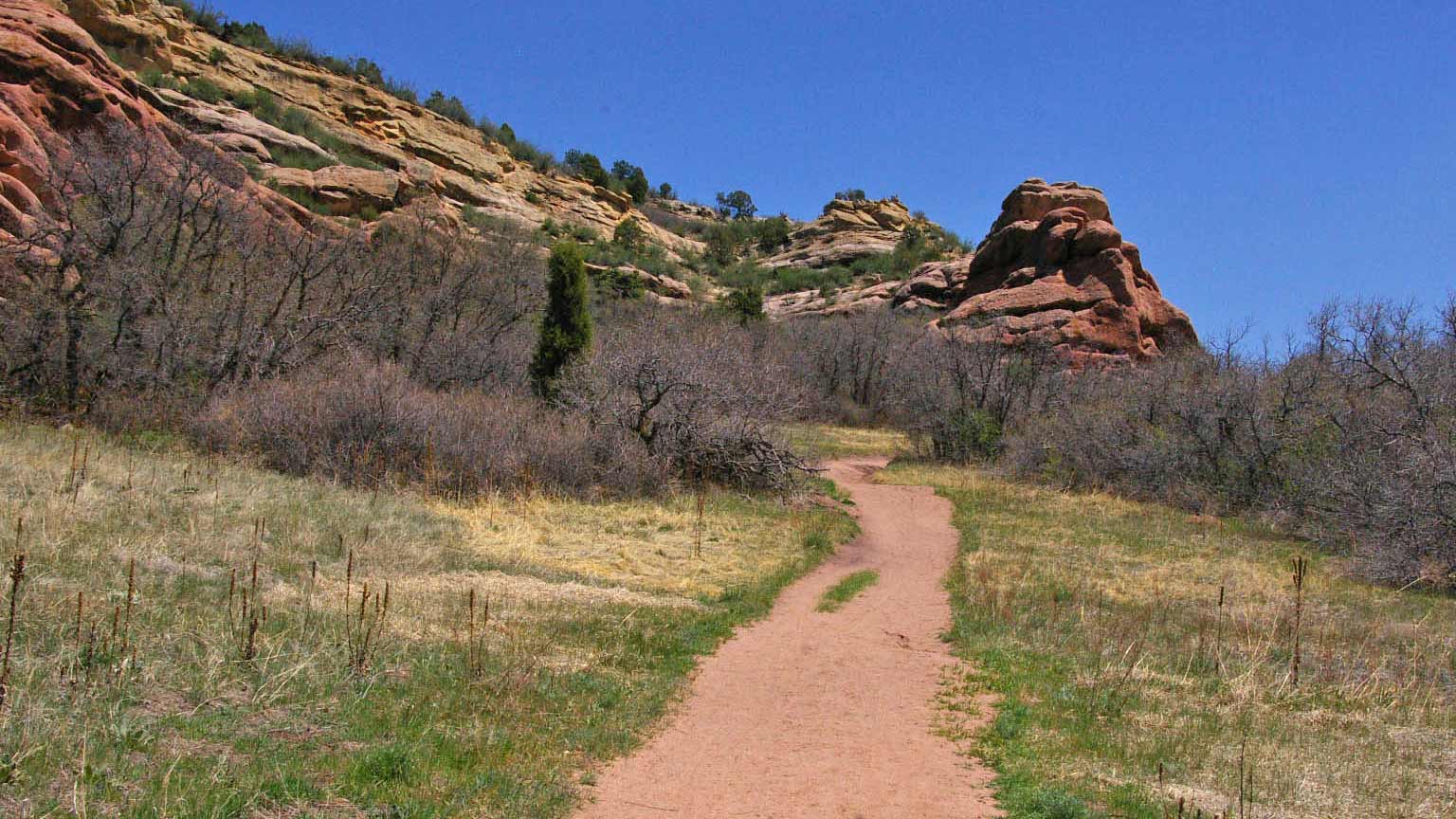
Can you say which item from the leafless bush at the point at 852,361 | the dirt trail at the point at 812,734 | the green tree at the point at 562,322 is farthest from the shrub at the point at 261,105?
the dirt trail at the point at 812,734

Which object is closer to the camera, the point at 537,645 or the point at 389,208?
the point at 537,645

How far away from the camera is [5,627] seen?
5676 millimetres

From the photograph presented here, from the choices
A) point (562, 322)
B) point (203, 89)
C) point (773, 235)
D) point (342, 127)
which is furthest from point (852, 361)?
point (773, 235)

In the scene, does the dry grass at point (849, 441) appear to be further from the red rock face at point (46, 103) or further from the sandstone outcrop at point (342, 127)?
the sandstone outcrop at point (342, 127)

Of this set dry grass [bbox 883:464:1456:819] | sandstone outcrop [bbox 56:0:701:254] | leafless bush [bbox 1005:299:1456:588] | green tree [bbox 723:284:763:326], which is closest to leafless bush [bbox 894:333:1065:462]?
leafless bush [bbox 1005:299:1456:588]

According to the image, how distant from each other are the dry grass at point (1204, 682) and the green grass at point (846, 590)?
122cm

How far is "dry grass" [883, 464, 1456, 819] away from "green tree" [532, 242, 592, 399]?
1097 cm

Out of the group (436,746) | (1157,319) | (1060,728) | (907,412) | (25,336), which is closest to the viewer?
(436,746)

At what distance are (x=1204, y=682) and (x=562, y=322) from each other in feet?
55.5

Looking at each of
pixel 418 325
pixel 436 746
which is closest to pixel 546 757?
pixel 436 746

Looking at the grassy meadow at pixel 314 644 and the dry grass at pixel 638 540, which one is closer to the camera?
the grassy meadow at pixel 314 644

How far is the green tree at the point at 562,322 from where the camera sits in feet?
71.1

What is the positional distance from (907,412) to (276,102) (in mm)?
34656

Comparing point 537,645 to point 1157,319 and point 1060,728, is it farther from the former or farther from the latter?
point 1157,319
